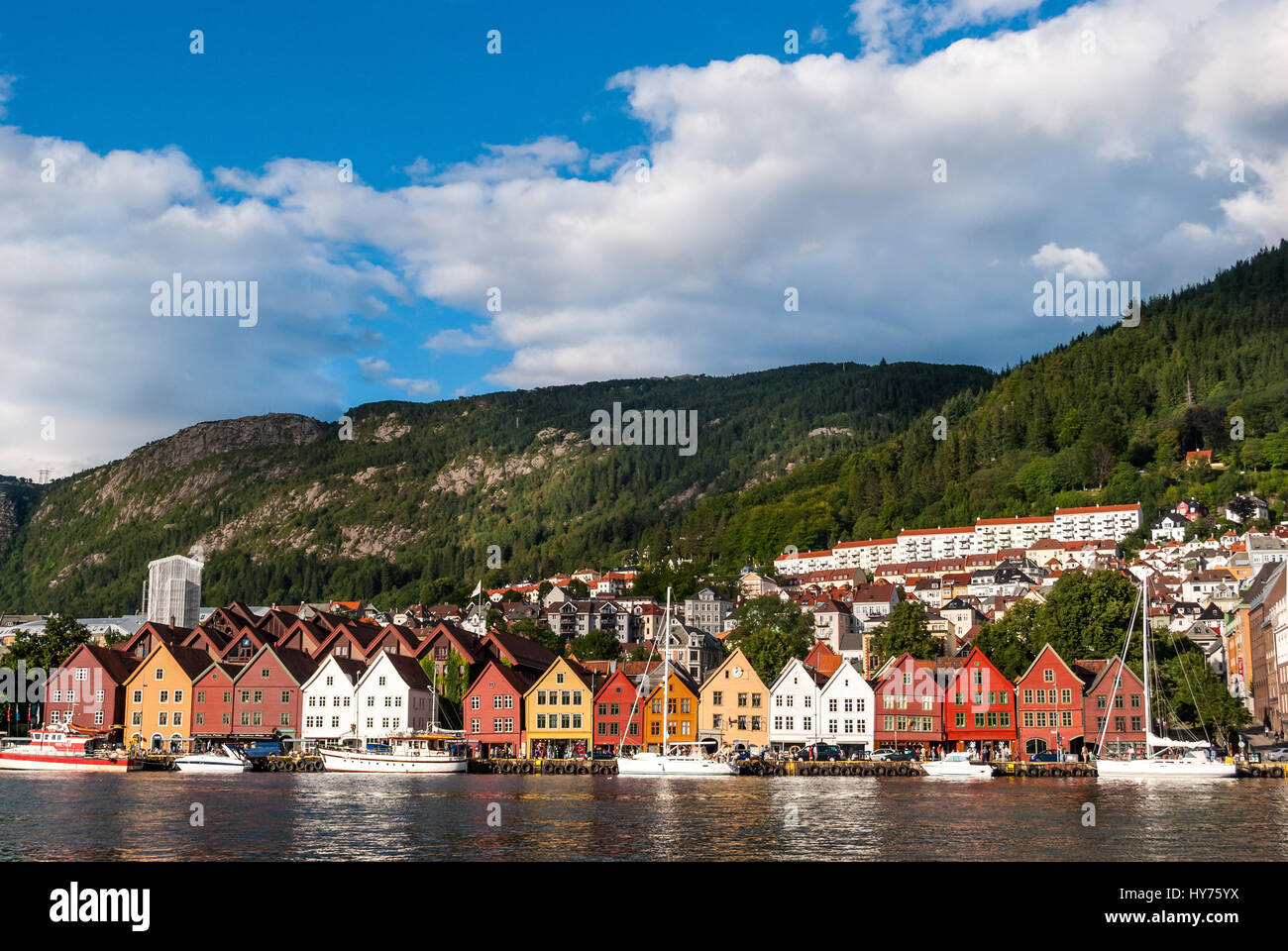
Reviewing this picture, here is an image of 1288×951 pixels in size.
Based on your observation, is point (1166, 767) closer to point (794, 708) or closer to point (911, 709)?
point (911, 709)

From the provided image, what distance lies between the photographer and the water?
41219mm

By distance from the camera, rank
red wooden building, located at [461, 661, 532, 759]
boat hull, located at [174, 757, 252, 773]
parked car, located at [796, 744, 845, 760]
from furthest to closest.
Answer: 1. red wooden building, located at [461, 661, 532, 759]
2. parked car, located at [796, 744, 845, 760]
3. boat hull, located at [174, 757, 252, 773]

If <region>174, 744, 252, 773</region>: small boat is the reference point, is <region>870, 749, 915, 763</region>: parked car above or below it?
below

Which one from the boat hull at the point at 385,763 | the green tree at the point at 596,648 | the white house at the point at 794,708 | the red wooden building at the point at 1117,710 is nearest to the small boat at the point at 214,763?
the boat hull at the point at 385,763

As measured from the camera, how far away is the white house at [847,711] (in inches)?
4323

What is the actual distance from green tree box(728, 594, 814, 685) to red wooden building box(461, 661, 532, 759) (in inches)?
887

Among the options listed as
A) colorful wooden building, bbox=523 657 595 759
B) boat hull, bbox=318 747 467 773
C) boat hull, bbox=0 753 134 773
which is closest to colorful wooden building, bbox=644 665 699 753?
colorful wooden building, bbox=523 657 595 759

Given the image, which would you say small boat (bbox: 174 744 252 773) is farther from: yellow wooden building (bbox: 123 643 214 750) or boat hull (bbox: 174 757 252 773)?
yellow wooden building (bbox: 123 643 214 750)

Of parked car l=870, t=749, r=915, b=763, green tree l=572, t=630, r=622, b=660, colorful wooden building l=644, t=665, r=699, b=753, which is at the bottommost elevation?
parked car l=870, t=749, r=915, b=763

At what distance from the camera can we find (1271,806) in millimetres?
61875

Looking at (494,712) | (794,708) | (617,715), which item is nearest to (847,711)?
(794,708)

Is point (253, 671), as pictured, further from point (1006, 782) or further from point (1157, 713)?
point (1157, 713)
